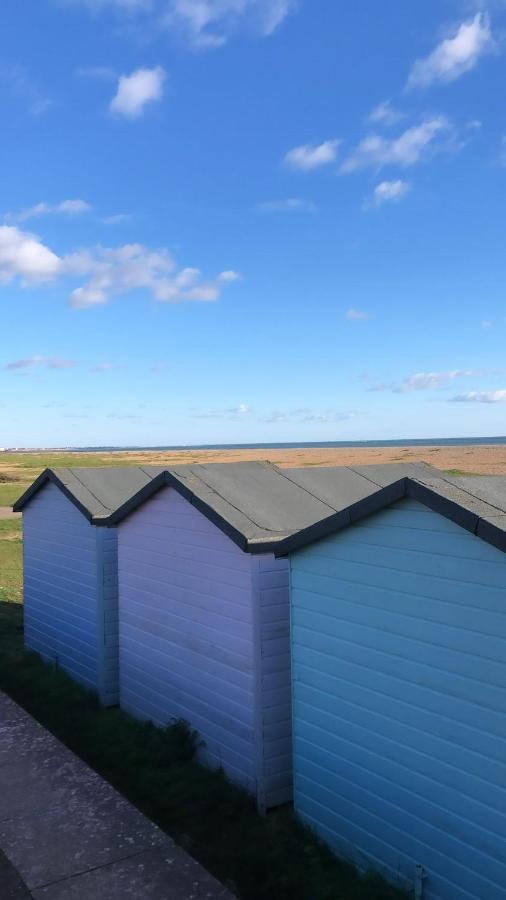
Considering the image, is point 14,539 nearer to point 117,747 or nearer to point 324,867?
point 117,747

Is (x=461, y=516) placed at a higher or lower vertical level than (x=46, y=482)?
higher

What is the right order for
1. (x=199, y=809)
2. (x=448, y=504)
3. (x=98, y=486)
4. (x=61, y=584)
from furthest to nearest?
1. (x=61, y=584)
2. (x=98, y=486)
3. (x=199, y=809)
4. (x=448, y=504)

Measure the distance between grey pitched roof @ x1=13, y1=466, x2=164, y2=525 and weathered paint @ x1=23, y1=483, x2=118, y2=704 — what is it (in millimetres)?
310

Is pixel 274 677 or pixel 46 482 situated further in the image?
pixel 46 482

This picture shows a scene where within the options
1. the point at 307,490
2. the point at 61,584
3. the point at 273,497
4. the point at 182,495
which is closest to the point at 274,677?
the point at 273,497

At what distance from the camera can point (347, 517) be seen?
5.90m

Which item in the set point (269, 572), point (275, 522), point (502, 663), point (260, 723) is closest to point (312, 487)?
point (275, 522)

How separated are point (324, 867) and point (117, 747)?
3.42 metres

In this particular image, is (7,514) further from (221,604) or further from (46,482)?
(221,604)

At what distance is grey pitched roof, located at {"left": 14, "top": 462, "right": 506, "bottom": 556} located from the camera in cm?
507

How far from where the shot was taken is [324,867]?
596 cm

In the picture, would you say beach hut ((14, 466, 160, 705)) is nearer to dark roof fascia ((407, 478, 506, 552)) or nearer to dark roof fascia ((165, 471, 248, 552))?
dark roof fascia ((165, 471, 248, 552))

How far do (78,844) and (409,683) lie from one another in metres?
3.42

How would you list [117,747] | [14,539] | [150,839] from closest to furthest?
1. [150,839]
2. [117,747]
3. [14,539]
